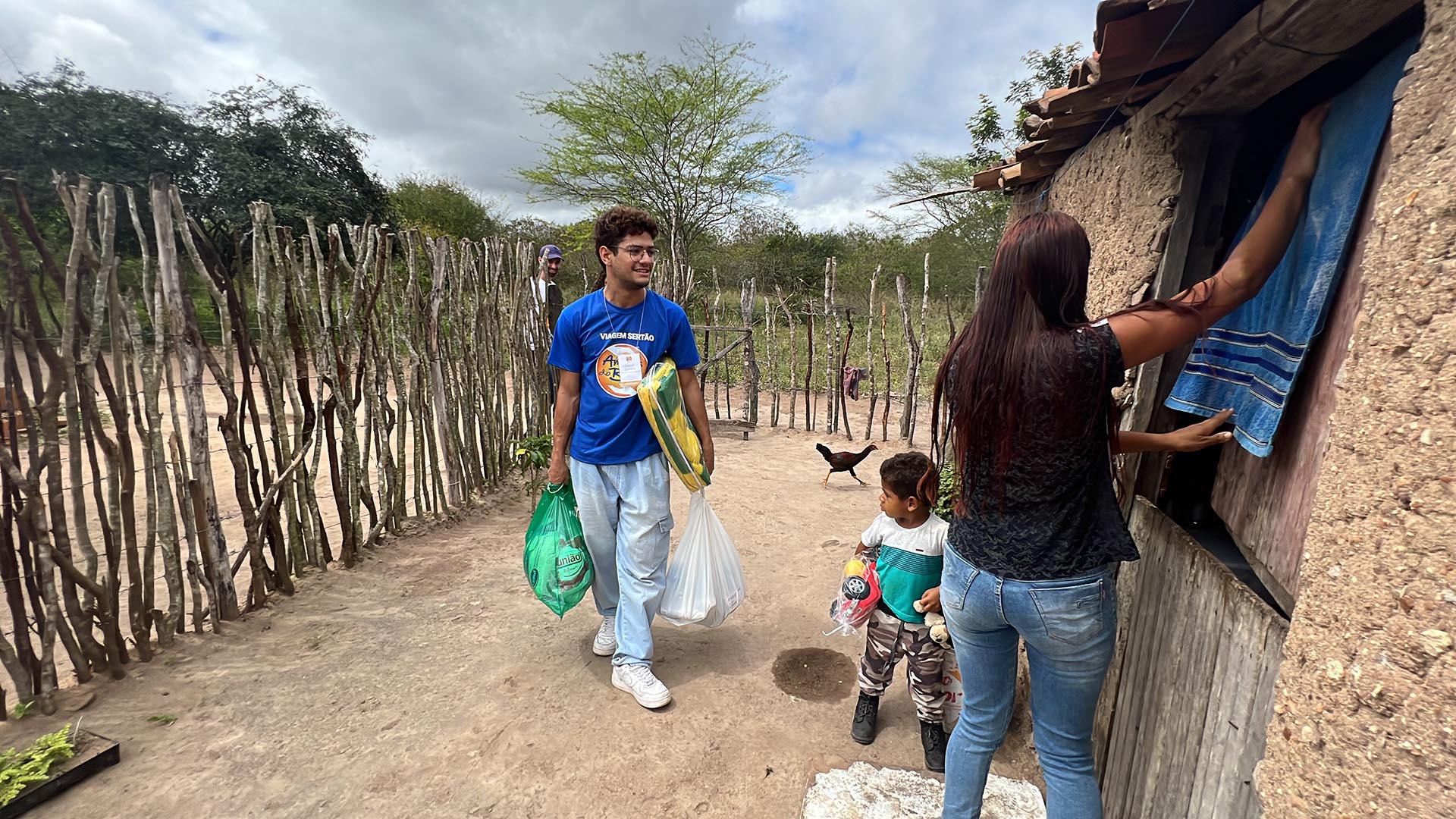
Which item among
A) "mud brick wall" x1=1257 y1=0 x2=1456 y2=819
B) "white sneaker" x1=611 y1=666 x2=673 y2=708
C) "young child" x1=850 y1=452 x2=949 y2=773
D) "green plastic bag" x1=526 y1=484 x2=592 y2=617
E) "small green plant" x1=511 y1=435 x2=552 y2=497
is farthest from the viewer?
"small green plant" x1=511 y1=435 x2=552 y2=497

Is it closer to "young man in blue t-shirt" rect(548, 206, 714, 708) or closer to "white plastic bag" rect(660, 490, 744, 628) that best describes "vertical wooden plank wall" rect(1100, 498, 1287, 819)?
"white plastic bag" rect(660, 490, 744, 628)

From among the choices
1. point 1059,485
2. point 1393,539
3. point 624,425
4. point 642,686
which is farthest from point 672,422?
point 1393,539

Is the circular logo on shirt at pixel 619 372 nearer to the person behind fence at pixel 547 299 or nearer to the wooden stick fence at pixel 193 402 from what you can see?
the wooden stick fence at pixel 193 402

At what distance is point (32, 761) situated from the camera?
1935 millimetres

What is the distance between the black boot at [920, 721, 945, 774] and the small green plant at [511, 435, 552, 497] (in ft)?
8.97

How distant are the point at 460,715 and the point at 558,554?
0.67 metres

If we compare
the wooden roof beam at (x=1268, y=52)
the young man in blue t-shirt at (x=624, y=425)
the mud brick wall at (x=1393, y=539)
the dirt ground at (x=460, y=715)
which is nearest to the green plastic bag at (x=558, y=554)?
the young man in blue t-shirt at (x=624, y=425)

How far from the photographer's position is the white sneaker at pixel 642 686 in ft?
8.10

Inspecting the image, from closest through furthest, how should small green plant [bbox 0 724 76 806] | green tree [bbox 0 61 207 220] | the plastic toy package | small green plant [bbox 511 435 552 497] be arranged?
small green plant [bbox 0 724 76 806]
the plastic toy package
small green plant [bbox 511 435 552 497]
green tree [bbox 0 61 207 220]

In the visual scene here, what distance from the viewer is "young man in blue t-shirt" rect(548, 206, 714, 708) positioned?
2402 millimetres

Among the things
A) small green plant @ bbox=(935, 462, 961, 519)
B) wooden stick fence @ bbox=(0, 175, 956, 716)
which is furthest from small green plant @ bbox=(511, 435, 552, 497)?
small green plant @ bbox=(935, 462, 961, 519)

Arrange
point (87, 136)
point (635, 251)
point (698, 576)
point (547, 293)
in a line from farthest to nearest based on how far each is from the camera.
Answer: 1. point (87, 136)
2. point (547, 293)
3. point (698, 576)
4. point (635, 251)

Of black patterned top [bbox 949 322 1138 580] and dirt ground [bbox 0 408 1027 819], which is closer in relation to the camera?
black patterned top [bbox 949 322 1138 580]

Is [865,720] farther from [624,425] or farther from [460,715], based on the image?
[460,715]
